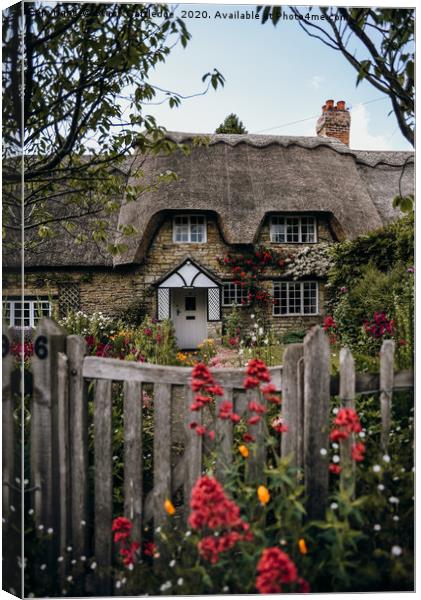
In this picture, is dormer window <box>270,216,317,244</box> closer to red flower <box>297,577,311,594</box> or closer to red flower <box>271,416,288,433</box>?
red flower <box>271,416,288,433</box>

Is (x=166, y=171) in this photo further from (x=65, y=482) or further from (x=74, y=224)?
(x=65, y=482)

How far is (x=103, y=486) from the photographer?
8.05 feet

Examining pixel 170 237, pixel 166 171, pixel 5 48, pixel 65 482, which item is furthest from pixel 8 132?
pixel 65 482

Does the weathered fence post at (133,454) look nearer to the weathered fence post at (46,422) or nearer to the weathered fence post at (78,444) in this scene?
the weathered fence post at (78,444)

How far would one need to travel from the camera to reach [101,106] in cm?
303

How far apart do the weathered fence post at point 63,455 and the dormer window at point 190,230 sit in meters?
1.76

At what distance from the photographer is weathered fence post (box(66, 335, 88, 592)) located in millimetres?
2412

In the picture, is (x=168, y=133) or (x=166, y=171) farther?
(x=166, y=171)

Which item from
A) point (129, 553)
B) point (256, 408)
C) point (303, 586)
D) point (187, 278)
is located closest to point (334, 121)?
point (187, 278)

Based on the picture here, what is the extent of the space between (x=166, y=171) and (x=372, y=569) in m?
2.92

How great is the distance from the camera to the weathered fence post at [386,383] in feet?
7.77

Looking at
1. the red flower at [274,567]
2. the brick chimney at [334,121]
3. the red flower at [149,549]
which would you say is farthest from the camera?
the brick chimney at [334,121]

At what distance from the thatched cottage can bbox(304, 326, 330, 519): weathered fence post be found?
818mm

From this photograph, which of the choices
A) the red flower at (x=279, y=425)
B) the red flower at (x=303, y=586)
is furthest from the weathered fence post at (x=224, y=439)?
the red flower at (x=303, y=586)
